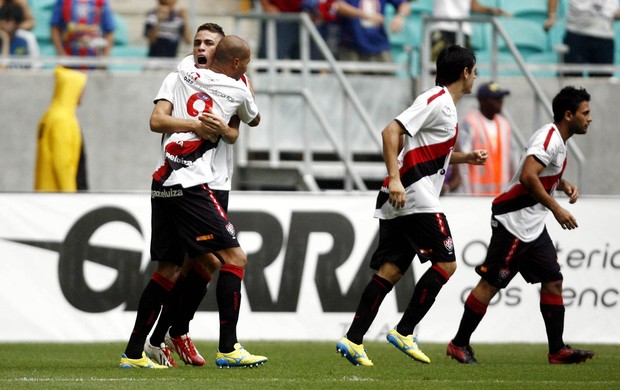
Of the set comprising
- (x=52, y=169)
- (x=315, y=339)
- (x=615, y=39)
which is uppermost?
(x=615, y=39)

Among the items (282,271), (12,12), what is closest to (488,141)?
(282,271)

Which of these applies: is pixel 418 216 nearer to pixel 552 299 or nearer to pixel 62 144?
pixel 552 299

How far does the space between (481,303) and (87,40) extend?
24.6 ft

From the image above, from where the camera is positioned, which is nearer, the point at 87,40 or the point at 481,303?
the point at 481,303

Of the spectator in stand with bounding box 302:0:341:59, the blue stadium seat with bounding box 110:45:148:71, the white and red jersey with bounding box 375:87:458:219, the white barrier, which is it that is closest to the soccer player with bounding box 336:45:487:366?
the white and red jersey with bounding box 375:87:458:219

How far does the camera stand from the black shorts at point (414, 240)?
870cm

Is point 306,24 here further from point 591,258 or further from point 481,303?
point 481,303

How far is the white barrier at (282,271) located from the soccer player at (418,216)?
289 centimetres

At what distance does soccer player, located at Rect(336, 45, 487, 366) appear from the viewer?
342 inches

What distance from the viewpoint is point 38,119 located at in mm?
15188

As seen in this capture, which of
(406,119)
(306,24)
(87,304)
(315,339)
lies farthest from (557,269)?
(306,24)

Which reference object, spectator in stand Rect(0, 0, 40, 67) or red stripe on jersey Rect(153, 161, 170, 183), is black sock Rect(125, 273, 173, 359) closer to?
red stripe on jersey Rect(153, 161, 170, 183)

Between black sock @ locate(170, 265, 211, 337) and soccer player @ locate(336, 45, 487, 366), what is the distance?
0.99 metres

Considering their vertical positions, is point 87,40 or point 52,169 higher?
point 87,40
